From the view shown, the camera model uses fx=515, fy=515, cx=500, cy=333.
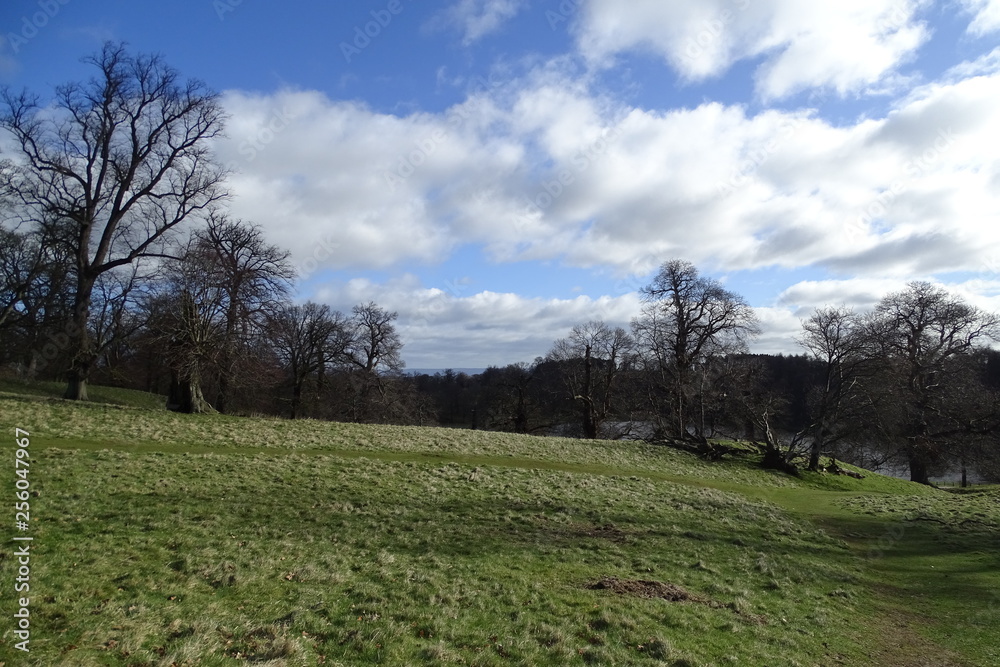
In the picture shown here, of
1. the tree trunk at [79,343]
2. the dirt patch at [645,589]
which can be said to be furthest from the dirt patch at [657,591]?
the tree trunk at [79,343]

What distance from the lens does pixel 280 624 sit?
646 centimetres

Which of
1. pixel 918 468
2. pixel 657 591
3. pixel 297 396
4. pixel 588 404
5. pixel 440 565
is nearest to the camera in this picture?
pixel 657 591

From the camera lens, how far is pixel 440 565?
9.70 m

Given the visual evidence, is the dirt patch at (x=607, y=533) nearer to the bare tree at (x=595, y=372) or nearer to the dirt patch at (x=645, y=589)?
the dirt patch at (x=645, y=589)

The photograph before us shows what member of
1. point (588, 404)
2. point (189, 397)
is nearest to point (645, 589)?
point (189, 397)

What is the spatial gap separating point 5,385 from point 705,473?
40.5 m

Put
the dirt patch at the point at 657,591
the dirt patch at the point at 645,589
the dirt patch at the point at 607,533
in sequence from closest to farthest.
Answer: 1. the dirt patch at the point at 657,591
2. the dirt patch at the point at 645,589
3. the dirt patch at the point at 607,533

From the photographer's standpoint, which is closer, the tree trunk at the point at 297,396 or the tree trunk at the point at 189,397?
the tree trunk at the point at 189,397

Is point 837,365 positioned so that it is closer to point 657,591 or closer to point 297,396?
point 657,591

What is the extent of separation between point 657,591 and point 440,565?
158 inches

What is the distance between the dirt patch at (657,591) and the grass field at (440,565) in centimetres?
6

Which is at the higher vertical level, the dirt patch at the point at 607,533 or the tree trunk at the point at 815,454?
the tree trunk at the point at 815,454

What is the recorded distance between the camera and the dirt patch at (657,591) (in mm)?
8805

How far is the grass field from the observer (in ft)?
21.0
